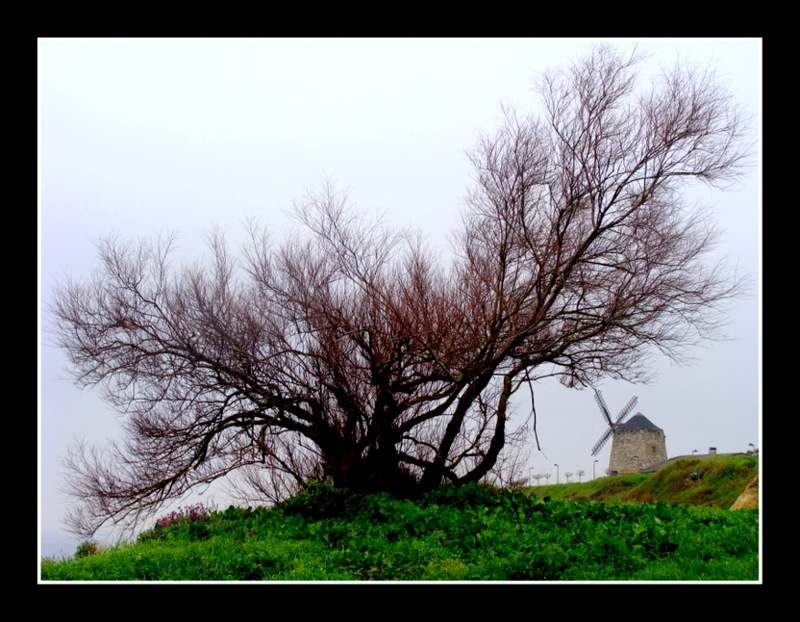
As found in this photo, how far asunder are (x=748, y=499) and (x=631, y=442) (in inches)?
68.9

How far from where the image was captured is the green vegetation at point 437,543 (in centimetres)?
698

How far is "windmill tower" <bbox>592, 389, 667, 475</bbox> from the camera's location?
984 cm

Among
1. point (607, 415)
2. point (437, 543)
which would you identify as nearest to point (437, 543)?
point (437, 543)

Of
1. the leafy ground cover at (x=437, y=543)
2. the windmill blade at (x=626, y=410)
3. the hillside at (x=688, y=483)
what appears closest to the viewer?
the leafy ground cover at (x=437, y=543)

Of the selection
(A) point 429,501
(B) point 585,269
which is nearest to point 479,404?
(A) point 429,501

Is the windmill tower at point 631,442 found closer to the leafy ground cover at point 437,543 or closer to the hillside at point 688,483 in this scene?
the hillside at point 688,483

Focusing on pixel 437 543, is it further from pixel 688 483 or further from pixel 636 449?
pixel 688 483

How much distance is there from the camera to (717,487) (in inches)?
466

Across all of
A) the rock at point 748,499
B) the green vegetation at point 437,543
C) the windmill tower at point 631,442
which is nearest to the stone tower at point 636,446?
the windmill tower at point 631,442

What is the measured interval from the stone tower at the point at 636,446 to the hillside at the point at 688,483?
230 mm

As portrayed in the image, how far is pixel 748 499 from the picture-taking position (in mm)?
10602

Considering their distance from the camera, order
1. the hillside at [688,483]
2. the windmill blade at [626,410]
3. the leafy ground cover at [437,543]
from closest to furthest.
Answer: the leafy ground cover at [437,543] → the windmill blade at [626,410] → the hillside at [688,483]

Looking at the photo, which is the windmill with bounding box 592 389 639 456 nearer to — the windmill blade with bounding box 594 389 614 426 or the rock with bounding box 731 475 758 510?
the windmill blade with bounding box 594 389 614 426

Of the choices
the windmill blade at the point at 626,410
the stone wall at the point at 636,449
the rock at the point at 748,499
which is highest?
the windmill blade at the point at 626,410
